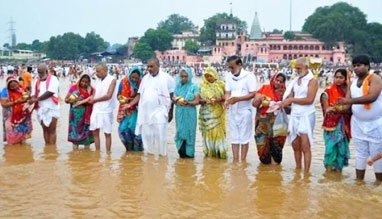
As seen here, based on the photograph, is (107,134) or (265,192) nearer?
(265,192)

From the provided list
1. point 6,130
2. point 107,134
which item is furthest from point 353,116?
point 6,130

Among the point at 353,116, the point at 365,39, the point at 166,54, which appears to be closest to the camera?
the point at 353,116

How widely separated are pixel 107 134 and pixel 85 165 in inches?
44.1

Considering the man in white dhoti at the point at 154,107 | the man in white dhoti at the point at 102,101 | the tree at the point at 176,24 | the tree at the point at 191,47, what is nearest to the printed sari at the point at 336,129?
the man in white dhoti at the point at 154,107

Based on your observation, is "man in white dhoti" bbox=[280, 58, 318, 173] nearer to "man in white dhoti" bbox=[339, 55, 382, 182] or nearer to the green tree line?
"man in white dhoti" bbox=[339, 55, 382, 182]

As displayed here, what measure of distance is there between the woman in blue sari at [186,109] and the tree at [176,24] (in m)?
127

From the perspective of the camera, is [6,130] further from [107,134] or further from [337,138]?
[337,138]

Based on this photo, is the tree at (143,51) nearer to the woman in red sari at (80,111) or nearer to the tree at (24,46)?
the tree at (24,46)

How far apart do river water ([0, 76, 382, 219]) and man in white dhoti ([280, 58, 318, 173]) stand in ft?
1.54

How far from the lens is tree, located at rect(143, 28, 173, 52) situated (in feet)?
341

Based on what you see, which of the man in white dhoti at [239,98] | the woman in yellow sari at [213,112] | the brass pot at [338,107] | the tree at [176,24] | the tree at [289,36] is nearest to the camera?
the brass pot at [338,107]

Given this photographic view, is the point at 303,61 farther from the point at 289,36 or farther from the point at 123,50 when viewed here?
the point at 123,50

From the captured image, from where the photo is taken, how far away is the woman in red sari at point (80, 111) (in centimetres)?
795

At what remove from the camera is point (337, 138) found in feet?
20.9
